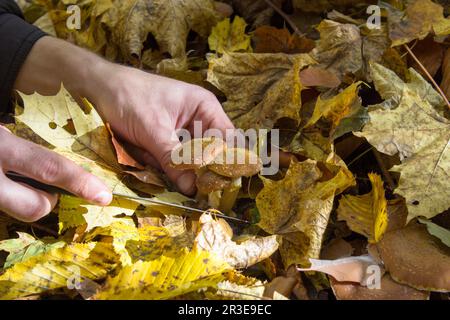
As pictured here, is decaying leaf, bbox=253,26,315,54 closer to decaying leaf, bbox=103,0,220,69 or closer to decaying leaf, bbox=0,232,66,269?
decaying leaf, bbox=103,0,220,69

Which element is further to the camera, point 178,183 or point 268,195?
point 178,183

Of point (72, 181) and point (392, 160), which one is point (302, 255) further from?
point (72, 181)

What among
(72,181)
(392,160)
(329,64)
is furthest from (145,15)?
(392,160)

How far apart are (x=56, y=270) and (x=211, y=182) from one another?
1.71 ft

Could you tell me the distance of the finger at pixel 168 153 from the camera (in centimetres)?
166

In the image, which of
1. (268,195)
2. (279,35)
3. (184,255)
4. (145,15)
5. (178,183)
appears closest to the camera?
(184,255)

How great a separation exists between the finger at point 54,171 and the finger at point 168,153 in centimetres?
28

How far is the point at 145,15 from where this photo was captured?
2264mm

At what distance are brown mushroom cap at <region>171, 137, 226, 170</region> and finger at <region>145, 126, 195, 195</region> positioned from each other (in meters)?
0.12

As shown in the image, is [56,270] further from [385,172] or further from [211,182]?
[385,172]

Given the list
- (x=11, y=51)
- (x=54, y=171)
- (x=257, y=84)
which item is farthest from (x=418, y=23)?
(x=11, y=51)

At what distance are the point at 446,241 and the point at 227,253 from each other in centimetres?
61

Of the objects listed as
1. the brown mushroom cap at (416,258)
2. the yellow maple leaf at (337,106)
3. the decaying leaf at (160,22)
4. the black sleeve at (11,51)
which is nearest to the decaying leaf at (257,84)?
the yellow maple leaf at (337,106)

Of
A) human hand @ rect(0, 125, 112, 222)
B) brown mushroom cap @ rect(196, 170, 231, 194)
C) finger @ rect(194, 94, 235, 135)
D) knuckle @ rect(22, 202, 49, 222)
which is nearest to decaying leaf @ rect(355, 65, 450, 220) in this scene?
brown mushroom cap @ rect(196, 170, 231, 194)
